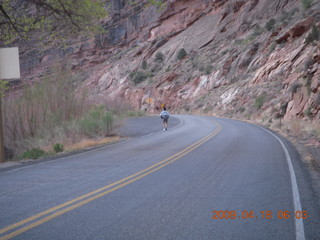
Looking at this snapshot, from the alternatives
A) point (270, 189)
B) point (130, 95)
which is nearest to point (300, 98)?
point (270, 189)

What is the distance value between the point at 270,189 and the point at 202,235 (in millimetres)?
2828

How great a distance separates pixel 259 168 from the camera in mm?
8602

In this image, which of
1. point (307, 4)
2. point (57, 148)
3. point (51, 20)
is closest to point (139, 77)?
point (307, 4)

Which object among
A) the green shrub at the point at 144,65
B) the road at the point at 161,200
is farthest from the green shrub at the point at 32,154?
the green shrub at the point at 144,65

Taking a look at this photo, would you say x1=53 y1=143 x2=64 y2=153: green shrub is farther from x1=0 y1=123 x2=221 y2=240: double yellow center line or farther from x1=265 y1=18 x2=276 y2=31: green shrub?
x1=265 y1=18 x2=276 y2=31: green shrub

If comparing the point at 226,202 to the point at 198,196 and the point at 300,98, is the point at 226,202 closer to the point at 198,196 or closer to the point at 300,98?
the point at 198,196

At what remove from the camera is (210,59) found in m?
57.6

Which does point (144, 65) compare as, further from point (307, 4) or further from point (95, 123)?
point (95, 123)

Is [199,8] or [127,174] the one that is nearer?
[127,174]

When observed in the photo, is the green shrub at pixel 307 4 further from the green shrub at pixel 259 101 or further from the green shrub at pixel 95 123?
the green shrub at pixel 95 123
